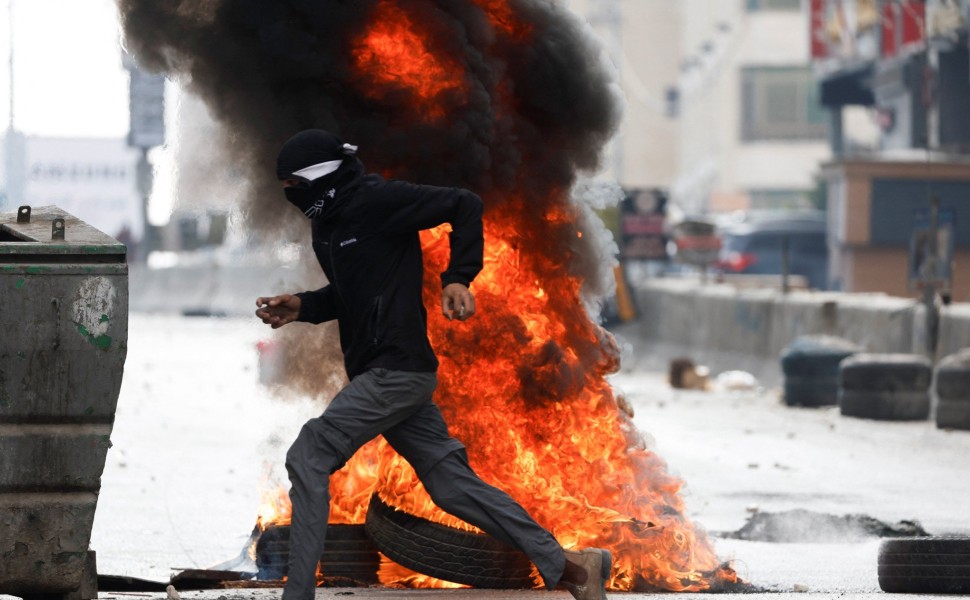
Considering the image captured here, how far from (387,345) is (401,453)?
0.44 meters

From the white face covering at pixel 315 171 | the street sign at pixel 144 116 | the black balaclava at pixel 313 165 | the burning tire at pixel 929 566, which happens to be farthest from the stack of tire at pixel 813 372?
the street sign at pixel 144 116

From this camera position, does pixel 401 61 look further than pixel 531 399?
Yes

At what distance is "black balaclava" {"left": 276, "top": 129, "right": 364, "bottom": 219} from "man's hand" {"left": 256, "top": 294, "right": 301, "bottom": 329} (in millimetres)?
356

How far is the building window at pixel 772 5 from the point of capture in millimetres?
68250

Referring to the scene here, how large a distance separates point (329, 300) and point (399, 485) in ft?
3.47

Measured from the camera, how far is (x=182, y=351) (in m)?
26.9

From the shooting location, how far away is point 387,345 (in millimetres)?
6391

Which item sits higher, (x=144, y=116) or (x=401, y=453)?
(x=144, y=116)

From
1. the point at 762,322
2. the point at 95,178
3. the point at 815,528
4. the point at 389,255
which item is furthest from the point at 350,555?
the point at 95,178

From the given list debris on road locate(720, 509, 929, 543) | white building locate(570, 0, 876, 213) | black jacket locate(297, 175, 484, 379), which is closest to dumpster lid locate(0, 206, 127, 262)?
black jacket locate(297, 175, 484, 379)

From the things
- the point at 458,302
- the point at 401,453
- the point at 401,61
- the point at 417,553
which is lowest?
the point at 417,553

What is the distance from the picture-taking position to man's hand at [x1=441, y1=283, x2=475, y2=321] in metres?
6.21

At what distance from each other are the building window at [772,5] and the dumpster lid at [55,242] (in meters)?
63.6

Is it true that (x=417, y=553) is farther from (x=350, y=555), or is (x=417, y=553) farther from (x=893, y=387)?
(x=893, y=387)
